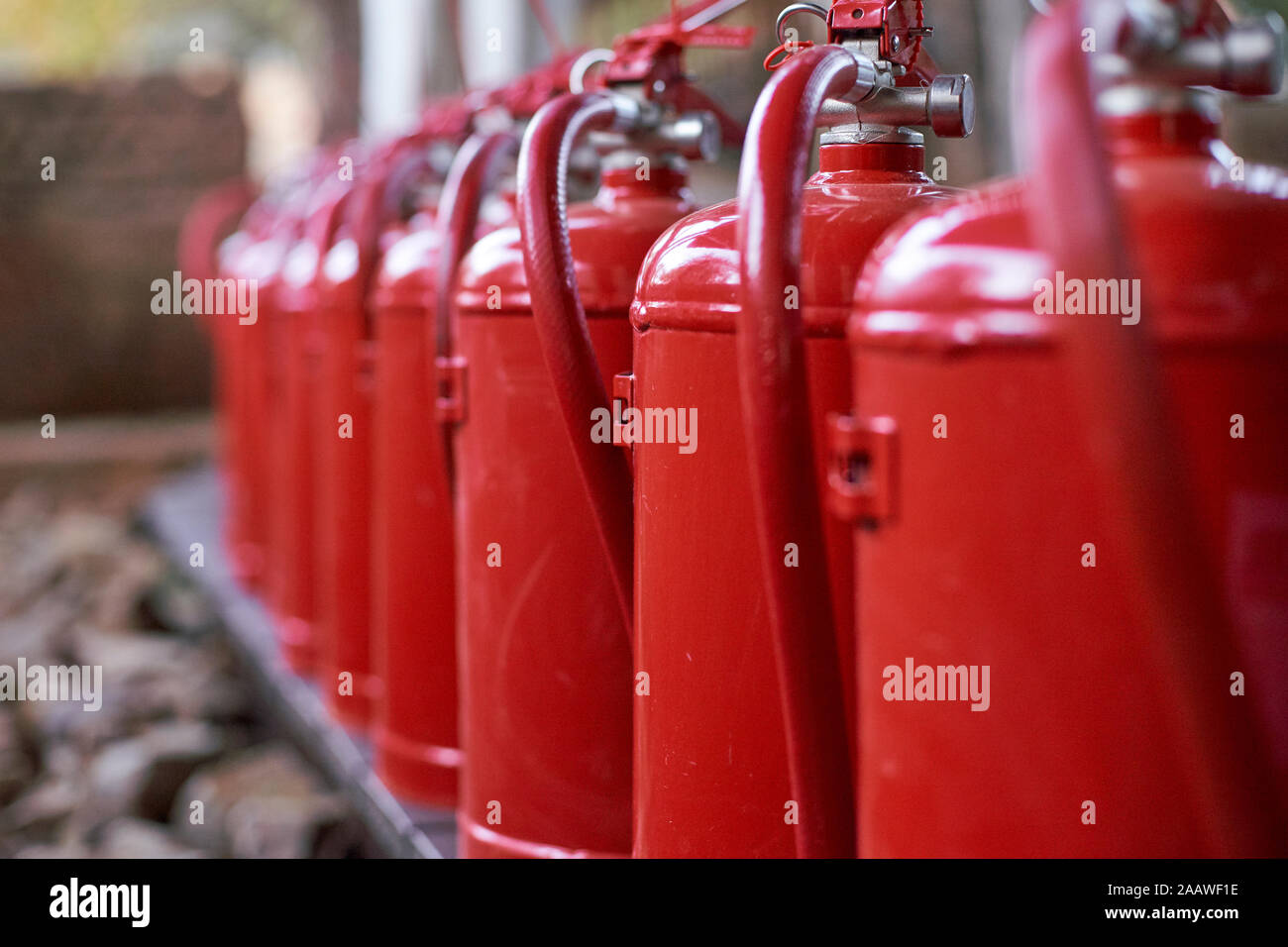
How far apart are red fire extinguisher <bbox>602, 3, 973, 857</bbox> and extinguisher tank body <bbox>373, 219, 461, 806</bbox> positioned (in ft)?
2.13

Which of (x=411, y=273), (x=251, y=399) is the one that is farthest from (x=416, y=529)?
(x=251, y=399)

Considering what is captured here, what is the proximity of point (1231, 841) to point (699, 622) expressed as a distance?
19.4 inches

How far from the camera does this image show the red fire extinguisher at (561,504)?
1.46 meters

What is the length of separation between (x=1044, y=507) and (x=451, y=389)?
887mm

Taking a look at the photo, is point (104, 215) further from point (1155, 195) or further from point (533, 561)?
point (1155, 195)

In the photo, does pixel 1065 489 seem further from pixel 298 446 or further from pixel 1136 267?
pixel 298 446

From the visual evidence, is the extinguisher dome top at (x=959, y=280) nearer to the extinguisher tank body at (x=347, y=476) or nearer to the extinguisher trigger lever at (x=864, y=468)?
the extinguisher trigger lever at (x=864, y=468)

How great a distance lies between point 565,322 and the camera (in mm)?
1217

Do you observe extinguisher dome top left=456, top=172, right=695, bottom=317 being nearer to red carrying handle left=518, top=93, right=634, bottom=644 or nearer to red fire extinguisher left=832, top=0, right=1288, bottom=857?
red carrying handle left=518, top=93, right=634, bottom=644

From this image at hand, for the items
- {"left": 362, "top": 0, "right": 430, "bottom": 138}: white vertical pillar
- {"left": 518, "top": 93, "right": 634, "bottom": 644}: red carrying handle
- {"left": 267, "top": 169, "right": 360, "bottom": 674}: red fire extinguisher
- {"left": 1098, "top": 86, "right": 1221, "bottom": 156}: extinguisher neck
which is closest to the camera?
{"left": 1098, "top": 86, "right": 1221, "bottom": 156}: extinguisher neck

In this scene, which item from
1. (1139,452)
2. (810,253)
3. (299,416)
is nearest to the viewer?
(1139,452)

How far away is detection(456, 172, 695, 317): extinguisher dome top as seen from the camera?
1.42 m

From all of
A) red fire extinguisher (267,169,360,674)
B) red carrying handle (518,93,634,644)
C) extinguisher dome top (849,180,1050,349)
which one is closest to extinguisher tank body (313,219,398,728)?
red fire extinguisher (267,169,360,674)
